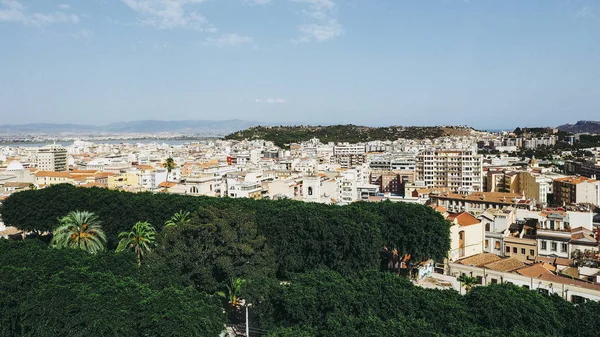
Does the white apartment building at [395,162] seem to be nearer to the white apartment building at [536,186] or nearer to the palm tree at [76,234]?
the white apartment building at [536,186]

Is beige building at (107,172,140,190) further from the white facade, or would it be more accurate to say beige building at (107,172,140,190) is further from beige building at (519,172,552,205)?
the white facade

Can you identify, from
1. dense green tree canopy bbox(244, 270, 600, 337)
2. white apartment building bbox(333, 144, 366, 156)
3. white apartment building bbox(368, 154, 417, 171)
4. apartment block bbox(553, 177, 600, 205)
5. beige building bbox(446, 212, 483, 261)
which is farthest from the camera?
white apartment building bbox(333, 144, 366, 156)

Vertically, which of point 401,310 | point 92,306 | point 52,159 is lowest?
point 401,310

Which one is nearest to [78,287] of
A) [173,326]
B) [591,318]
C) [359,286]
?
[173,326]

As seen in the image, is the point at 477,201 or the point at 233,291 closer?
the point at 233,291

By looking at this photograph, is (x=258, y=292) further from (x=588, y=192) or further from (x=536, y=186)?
(x=536, y=186)

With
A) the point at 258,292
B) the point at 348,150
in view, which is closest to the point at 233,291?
the point at 258,292

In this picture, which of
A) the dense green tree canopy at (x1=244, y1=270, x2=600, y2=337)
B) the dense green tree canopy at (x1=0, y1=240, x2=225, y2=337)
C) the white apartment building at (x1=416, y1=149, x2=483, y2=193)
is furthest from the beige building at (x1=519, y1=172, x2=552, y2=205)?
the dense green tree canopy at (x1=0, y1=240, x2=225, y2=337)

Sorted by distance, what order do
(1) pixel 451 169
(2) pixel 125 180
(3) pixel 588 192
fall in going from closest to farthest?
1. (3) pixel 588 192
2. (1) pixel 451 169
3. (2) pixel 125 180
